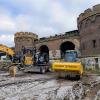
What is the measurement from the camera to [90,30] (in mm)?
30312

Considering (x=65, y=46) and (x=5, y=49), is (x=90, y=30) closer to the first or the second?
(x=5, y=49)

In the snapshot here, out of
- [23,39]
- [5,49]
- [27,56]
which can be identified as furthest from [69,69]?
[23,39]

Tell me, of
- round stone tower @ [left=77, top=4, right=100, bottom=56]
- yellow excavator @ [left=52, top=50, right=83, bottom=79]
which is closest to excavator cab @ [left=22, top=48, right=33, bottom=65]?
round stone tower @ [left=77, top=4, right=100, bottom=56]

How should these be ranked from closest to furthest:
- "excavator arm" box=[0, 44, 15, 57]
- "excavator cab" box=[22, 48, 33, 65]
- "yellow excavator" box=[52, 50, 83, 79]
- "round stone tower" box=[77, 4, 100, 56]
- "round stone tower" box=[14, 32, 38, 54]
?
"yellow excavator" box=[52, 50, 83, 79]
"excavator cab" box=[22, 48, 33, 65]
"excavator arm" box=[0, 44, 15, 57]
"round stone tower" box=[77, 4, 100, 56]
"round stone tower" box=[14, 32, 38, 54]

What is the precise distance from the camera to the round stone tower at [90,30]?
29.4 metres

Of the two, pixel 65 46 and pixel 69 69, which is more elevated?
pixel 65 46

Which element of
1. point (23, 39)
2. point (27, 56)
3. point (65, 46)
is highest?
point (23, 39)

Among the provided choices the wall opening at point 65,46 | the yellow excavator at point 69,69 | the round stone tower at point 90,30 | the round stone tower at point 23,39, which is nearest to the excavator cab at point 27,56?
the round stone tower at point 90,30

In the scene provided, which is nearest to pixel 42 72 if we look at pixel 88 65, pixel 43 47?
pixel 88 65

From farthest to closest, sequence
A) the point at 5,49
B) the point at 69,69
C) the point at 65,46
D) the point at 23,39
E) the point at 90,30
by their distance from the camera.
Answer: the point at 23,39 < the point at 65,46 < the point at 90,30 < the point at 5,49 < the point at 69,69

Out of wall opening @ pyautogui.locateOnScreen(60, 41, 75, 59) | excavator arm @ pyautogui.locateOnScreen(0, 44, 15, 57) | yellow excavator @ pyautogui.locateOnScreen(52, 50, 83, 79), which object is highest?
wall opening @ pyautogui.locateOnScreen(60, 41, 75, 59)

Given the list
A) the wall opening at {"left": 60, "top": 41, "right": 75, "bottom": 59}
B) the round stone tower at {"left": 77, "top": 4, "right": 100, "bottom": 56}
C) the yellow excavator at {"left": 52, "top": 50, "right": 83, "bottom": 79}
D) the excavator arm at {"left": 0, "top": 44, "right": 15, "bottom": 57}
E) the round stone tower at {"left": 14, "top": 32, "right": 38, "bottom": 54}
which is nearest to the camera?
the yellow excavator at {"left": 52, "top": 50, "right": 83, "bottom": 79}

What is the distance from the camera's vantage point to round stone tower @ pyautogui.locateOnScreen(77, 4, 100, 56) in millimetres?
29436

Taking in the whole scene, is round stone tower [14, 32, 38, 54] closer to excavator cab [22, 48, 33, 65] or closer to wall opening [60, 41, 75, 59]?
wall opening [60, 41, 75, 59]
